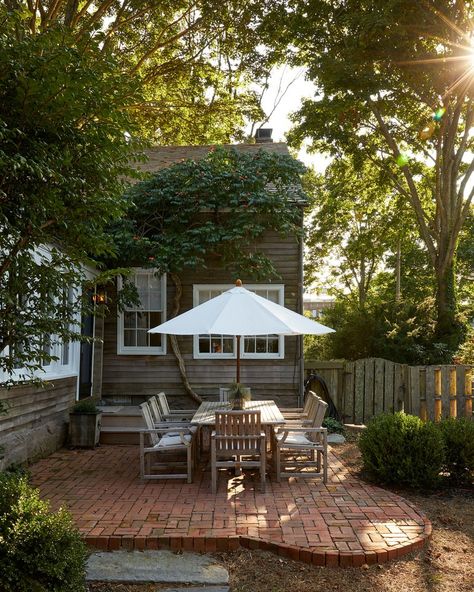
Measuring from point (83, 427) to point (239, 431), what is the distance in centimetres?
357

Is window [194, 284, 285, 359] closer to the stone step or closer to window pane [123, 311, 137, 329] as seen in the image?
window pane [123, 311, 137, 329]

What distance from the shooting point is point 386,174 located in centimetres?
1653


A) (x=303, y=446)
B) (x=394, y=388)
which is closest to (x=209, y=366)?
(x=394, y=388)

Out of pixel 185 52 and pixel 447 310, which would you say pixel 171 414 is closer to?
pixel 447 310

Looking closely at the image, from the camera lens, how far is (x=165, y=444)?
6723mm

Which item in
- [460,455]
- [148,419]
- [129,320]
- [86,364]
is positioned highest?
[129,320]

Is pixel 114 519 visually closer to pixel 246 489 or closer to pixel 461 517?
pixel 246 489

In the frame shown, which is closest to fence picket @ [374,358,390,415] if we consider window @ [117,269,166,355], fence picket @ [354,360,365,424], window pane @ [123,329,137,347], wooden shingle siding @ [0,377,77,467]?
fence picket @ [354,360,365,424]

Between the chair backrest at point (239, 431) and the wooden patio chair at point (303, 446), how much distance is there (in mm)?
380

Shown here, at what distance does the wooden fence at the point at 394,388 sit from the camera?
1034cm

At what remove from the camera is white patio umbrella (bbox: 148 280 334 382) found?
655 cm

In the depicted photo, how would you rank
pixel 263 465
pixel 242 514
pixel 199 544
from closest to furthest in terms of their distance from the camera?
pixel 199 544 < pixel 242 514 < pixel 263 465

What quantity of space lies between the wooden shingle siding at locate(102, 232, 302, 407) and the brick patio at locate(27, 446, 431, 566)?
3.86 metres

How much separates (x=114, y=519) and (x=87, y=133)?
3460 mm
